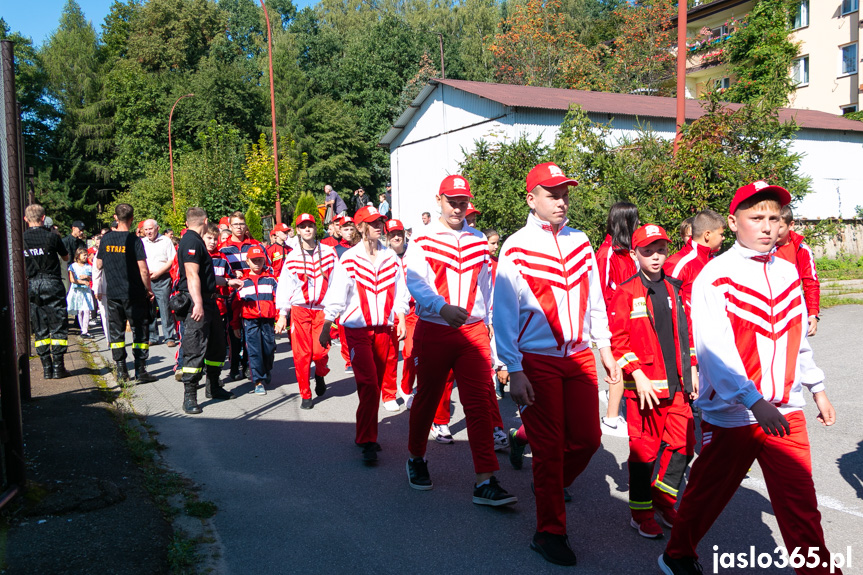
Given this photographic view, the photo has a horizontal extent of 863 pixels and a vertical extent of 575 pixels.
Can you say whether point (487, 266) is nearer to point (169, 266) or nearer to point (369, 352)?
point (369, 352)

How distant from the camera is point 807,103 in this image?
3788 centimetres

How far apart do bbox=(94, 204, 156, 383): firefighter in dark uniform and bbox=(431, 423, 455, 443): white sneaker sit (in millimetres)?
4884

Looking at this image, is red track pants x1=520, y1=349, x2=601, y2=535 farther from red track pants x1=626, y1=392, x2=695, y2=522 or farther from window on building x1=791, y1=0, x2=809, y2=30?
window on building x1=791, y1=0, x2=809, y2=30

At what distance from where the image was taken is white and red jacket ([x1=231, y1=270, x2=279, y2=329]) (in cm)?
870

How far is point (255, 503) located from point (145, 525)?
2.69ft

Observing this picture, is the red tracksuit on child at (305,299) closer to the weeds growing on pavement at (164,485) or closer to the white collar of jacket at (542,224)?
the weeds growing on pavement at (164,485)

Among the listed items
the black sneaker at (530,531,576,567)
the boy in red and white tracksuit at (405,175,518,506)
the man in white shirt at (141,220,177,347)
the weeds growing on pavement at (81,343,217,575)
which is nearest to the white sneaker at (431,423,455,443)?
the boy in red and white tracksuit at (405,175,518,506)

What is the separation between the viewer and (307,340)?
8031 millimetres

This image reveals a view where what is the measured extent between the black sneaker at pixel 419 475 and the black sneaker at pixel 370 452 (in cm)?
58

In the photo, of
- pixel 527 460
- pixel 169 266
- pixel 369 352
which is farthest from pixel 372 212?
pixel 169 266

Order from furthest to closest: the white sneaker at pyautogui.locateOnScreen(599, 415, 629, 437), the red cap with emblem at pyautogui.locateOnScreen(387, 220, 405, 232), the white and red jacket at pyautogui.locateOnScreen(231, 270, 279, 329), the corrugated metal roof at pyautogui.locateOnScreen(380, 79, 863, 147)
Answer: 1. the corrugated metal roof at pyautogui.locateOnScreen(380, 79, 863, 147)
2. the red cap with emblem at pyautogui.locateOnScreen(387, 220, 405, 232)
3. the white and red jacket at pyautogui.locateOnScreen(231, 270, 279, 329)
4. the white sneaker at pyautogui.locateOnScreen(599, 415, 629, 437)

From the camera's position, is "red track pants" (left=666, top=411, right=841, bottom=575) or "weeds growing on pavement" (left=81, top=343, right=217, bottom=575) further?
"weeds growing on pavement" (left=81, top=343, right=217, bottom=575)

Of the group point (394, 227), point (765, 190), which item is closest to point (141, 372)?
point (394, 227)

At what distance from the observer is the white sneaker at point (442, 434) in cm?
631
